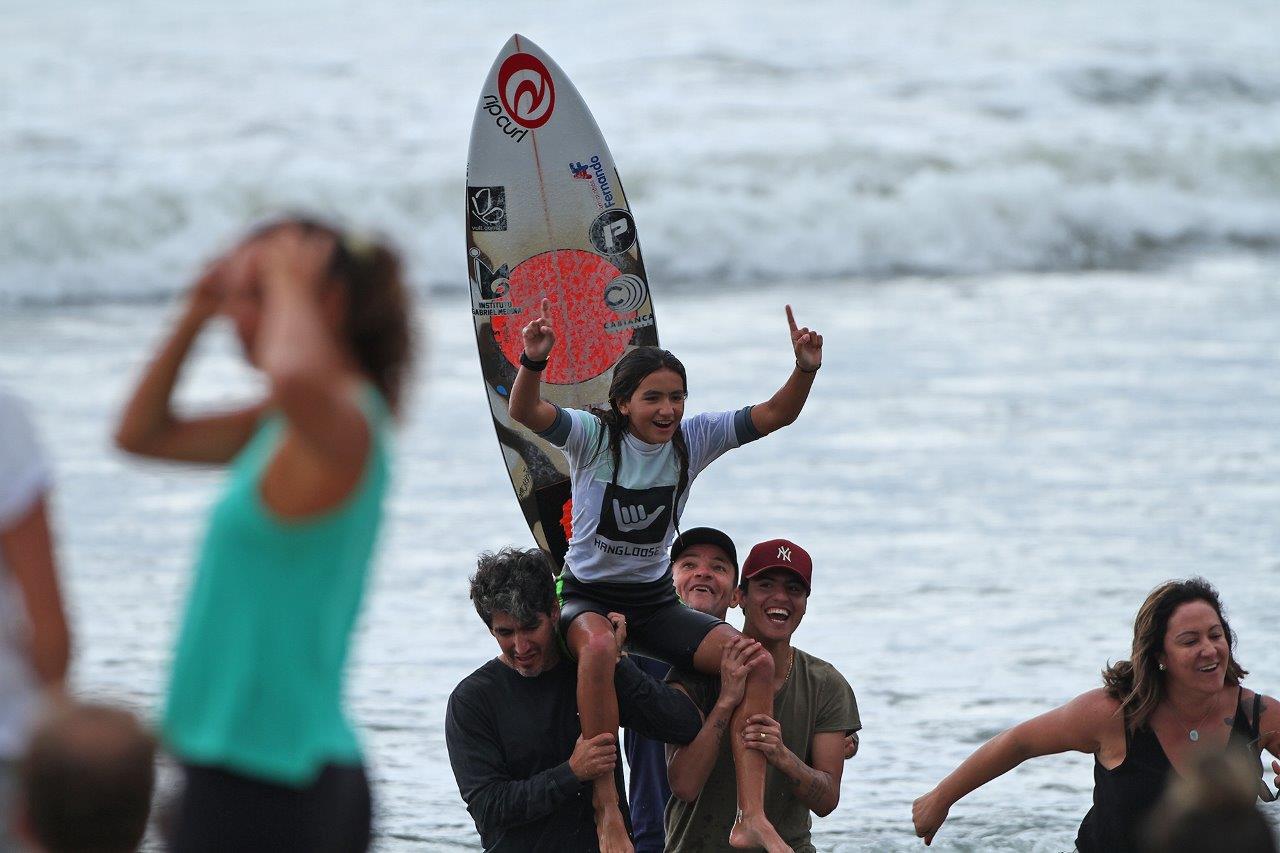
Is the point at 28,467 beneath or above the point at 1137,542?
above

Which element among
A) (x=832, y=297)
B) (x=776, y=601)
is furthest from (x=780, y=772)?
(x=832, y=297)

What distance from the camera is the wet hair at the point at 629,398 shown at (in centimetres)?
494

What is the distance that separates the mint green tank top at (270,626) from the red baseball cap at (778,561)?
2.58m

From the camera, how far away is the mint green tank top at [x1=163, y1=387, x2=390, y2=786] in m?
2.38

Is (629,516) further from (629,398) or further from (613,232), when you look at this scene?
(613,232)

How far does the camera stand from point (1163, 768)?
14.6ft

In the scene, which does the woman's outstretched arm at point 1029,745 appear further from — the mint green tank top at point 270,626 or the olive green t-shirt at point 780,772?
the mint green tank top at point 270,626

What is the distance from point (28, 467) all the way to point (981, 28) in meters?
23.6

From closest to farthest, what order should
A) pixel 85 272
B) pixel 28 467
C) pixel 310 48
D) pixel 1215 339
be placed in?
pixel 28 467 < pixel 1215 339 < pixel 85 272 < pixel 310 48

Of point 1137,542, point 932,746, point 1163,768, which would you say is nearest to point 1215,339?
point 1137,542

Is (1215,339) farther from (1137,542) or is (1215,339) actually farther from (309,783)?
(309,783)

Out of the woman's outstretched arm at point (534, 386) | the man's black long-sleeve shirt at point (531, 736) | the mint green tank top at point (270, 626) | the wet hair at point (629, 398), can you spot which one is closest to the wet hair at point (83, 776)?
the mint green tank top at point (270, 626)

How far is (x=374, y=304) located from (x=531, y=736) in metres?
2.51

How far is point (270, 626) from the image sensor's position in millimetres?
2420
